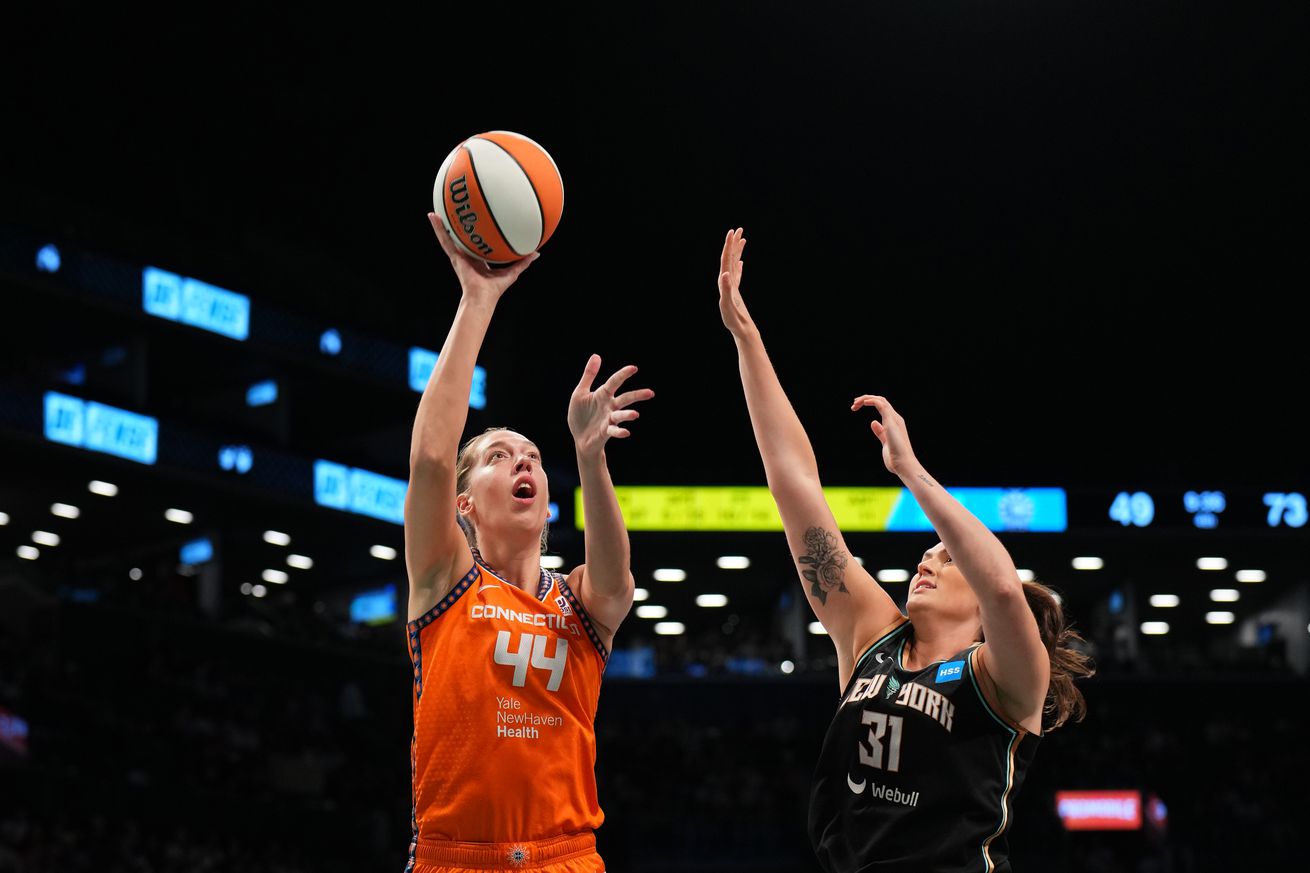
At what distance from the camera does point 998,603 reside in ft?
14.1

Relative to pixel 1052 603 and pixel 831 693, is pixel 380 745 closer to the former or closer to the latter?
pixel 831 693

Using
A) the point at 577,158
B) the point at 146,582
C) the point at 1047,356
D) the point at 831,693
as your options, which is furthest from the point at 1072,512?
the point at 146,582

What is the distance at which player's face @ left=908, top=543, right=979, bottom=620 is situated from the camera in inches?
190

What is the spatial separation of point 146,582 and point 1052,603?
26.5 m

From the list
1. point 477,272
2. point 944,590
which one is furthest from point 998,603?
point 477,272

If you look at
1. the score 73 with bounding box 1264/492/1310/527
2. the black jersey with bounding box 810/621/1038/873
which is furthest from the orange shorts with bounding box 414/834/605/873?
the score 73 with bounding box 1264/492/1310/527

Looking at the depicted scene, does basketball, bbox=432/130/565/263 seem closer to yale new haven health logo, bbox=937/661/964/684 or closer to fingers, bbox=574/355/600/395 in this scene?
fingers, bbox=574/355/600/395

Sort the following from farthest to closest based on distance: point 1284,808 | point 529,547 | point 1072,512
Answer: point 1072,512 → point 1284,808 → point 529,547

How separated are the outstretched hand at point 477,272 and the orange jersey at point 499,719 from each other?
33.7 inches

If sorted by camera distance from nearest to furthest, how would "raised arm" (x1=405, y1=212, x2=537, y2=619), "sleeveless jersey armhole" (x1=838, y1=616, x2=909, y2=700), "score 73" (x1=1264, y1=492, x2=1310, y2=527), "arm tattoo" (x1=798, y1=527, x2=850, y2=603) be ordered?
"raised arm" (x1=405, y1=212, x2=537, y2=619) → "sleeveless jersey armhole" (x1=838, y1=616, x2=909, y2=700) → "arm tattoo" (x1=798, y1=527, x2=850, y2=603) → "score 73" (x1=1264, y1=492, x2=1310, y2=527)

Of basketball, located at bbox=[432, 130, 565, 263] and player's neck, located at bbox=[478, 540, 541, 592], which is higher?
basketball, located at bbox=[432, 130, 565, 263]

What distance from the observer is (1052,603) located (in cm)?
491

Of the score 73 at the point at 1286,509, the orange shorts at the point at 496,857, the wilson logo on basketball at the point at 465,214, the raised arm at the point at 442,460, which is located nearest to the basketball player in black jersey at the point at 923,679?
the orange shorts at the point at 496,857

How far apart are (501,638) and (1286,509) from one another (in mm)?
29826
